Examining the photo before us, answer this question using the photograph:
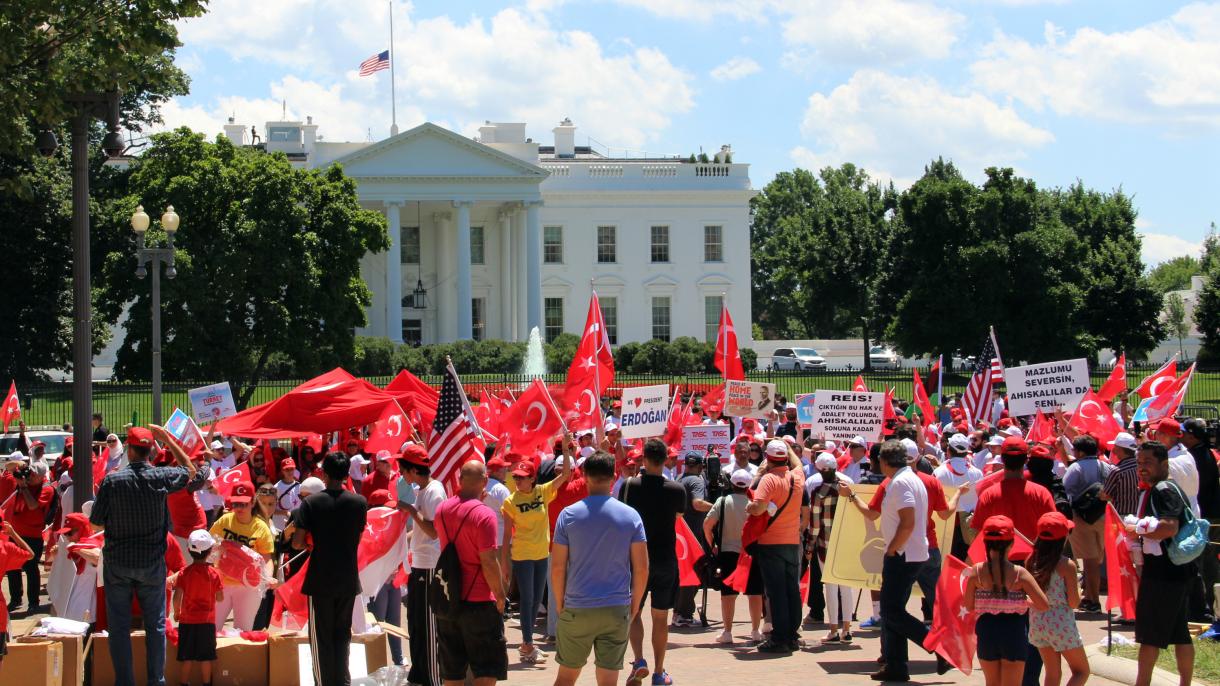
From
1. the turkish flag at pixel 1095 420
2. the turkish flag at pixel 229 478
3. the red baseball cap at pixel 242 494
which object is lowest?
the turkish flag at pixel 229 478

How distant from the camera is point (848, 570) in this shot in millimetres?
10633

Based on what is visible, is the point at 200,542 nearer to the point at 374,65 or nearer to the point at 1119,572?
the point at 1119,572

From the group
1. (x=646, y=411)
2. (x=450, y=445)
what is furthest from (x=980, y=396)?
(x=450, y=445)

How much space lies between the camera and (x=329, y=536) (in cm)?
861

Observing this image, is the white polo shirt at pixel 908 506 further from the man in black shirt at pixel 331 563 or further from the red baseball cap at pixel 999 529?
the man in black shirt at pixel 331 563

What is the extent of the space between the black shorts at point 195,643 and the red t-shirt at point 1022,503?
5203 mm

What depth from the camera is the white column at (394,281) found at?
189ft

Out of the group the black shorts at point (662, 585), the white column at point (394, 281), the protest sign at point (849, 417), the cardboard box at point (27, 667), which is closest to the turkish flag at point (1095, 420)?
the protest sign at point (849, 417)

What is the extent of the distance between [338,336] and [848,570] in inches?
1246

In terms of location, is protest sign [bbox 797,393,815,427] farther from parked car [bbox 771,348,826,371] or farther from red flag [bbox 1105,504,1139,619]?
parked car [bbox 771,348,826,371]

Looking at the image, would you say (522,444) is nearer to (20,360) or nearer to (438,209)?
(20,360)

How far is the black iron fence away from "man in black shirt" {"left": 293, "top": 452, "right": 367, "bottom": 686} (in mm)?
20514

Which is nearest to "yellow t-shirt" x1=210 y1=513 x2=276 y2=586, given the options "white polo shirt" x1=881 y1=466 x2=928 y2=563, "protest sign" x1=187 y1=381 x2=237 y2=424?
"white polo shirt" x1=881 y1=466 x2=928 y2=563

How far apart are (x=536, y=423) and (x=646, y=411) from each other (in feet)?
6.62
